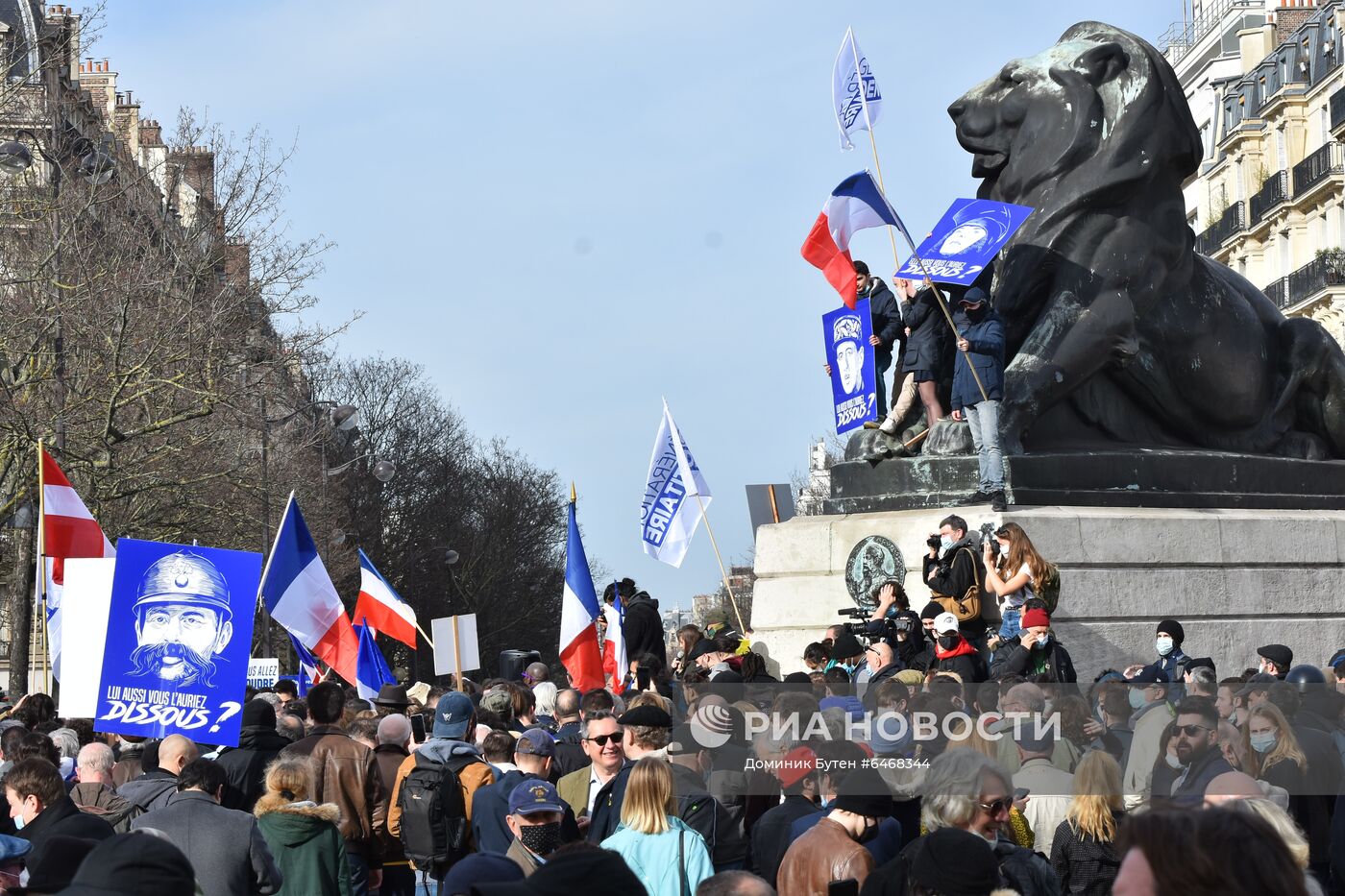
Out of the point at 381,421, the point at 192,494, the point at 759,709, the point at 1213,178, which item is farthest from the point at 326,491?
the point at 759,709

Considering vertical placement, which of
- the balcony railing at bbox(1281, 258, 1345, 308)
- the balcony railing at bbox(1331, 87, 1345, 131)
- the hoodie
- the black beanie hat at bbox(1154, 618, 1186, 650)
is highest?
the balcony railing at bbox(1331, 87, 1345, 131)

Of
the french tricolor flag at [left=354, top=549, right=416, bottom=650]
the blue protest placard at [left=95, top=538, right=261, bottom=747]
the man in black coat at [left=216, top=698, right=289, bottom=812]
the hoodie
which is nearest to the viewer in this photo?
the hoodie

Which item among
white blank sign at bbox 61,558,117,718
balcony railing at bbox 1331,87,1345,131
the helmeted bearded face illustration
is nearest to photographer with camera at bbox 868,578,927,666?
the helmeted bearded face illustration

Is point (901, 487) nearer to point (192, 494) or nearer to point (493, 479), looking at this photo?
point (192, 494)

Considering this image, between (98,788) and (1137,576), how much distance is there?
8.62 m

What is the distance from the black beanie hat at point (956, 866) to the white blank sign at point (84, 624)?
694 centimetres

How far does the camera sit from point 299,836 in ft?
26.0

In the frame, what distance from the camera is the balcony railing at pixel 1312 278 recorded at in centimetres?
5325

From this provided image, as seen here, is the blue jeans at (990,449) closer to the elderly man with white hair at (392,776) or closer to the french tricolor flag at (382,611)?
the elderly man with white hair at (392,776)

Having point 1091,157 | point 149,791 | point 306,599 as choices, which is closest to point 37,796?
point 149,791

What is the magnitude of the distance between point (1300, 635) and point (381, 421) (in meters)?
55.7

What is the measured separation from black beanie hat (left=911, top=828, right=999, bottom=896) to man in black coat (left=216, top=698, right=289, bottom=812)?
442 cm

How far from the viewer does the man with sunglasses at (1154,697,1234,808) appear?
25.4 ft

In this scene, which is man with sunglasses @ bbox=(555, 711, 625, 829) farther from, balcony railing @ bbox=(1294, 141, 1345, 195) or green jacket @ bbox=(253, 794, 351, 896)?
balcony railing @ bbox=(1294, 141, 1345, 195)
